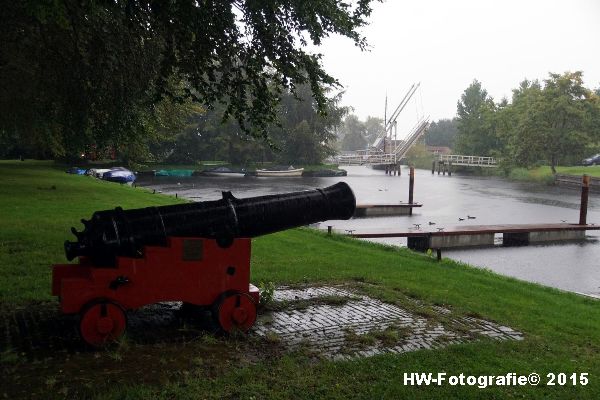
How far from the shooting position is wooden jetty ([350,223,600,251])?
18594 mm

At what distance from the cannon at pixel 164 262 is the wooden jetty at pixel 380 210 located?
22946 mm

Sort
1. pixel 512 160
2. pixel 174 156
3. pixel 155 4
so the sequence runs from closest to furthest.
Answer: pixel 155 4
pixel 512 160
pixel 174 156

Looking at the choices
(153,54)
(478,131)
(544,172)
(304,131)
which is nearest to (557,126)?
(544,172)

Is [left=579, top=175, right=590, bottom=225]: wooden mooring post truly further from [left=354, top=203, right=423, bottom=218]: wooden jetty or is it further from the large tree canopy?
the large tree canopy

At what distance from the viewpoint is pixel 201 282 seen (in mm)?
5004

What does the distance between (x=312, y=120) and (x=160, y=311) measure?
2789 inches

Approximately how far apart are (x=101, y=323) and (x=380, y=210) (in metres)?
25.7

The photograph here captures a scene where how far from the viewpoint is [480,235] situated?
20.3 m

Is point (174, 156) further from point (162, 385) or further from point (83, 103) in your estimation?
point (162, 385)

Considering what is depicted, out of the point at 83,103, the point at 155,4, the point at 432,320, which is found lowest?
the point at 432,320

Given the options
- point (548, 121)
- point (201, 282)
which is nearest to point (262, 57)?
point (201, 282)

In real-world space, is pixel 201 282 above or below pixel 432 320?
above

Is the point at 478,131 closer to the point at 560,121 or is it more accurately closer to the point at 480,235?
the point at 560,121

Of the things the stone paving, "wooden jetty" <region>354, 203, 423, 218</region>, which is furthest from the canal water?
the stone paving
